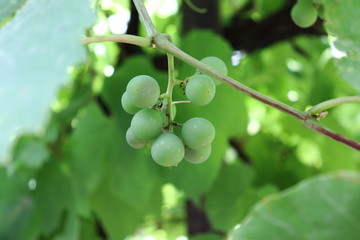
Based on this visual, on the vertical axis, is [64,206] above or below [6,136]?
below

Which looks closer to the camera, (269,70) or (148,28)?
(148,28)

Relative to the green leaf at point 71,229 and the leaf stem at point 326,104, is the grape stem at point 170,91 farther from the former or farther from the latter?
the green leaf at point 71,229

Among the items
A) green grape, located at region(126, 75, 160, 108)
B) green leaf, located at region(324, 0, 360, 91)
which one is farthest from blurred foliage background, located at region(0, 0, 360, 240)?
green grape, located at region(126, 75, 160, 108)

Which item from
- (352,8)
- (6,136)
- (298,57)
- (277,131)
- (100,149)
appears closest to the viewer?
(6,136)

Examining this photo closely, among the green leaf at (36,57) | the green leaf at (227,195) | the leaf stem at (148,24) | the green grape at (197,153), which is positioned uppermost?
the green leaf at (36,57)

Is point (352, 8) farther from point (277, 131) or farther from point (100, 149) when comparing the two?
point (277, 131)

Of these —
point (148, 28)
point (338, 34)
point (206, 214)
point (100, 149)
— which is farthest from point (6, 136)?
point (206, 214)

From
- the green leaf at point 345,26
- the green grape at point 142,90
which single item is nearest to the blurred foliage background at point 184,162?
the green leaf at point 345,26
